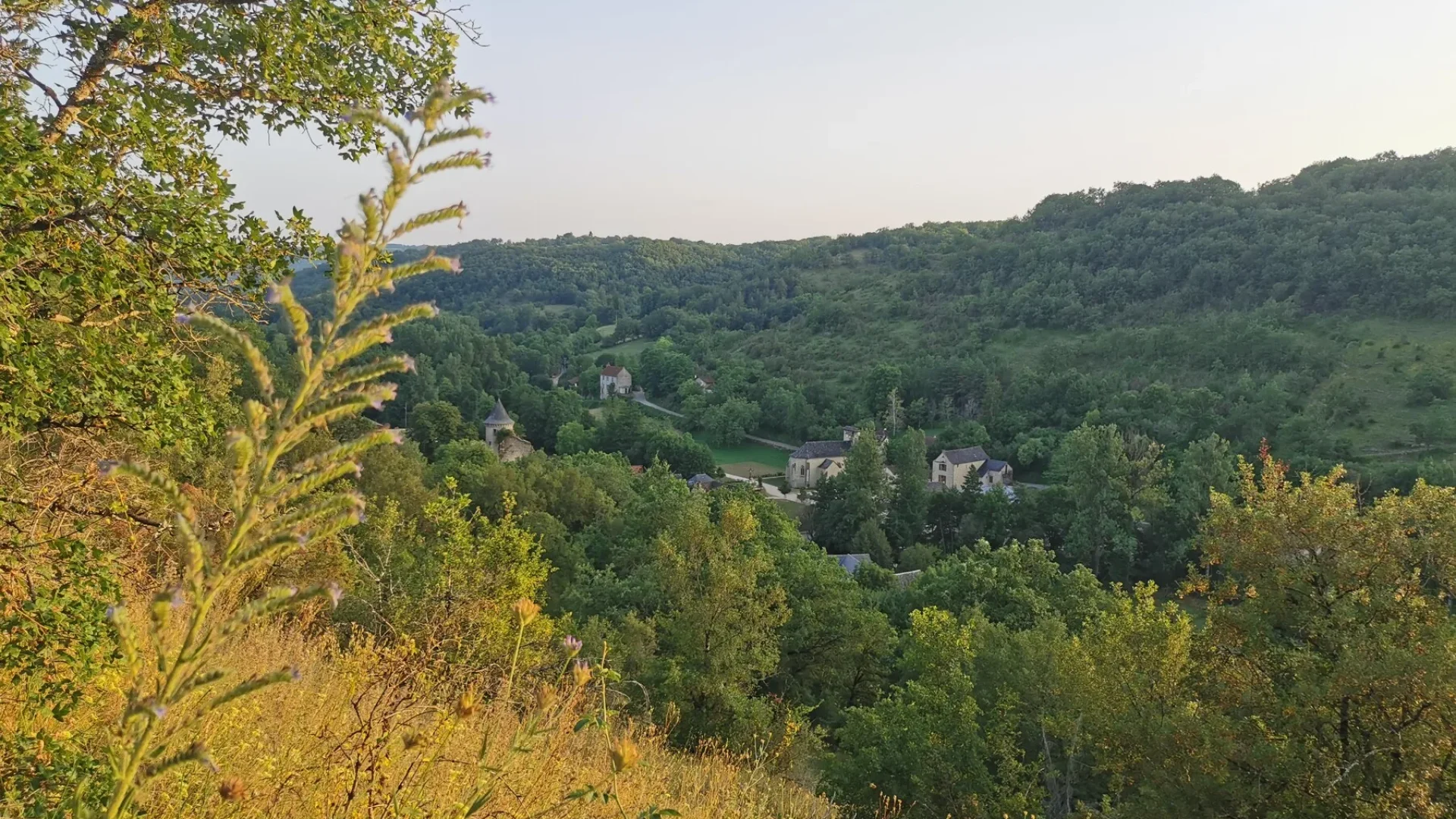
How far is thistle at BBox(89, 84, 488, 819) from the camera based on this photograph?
3.75ft

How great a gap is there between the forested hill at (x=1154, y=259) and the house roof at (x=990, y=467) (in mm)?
30830

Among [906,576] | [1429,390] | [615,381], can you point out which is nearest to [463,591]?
[906,576]

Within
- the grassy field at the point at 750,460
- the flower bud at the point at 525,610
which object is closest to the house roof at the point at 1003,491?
the grassy field at the point at 750,460

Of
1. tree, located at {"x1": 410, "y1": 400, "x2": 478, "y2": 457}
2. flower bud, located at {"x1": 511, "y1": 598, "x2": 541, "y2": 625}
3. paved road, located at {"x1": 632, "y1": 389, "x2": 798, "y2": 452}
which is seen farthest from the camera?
paved road, located at {"x1": 632, "y1": 389, "x2": 798, "y2": 452}

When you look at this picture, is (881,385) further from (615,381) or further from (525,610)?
(525,610)

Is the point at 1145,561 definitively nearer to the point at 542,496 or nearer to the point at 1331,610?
the point at 542,496

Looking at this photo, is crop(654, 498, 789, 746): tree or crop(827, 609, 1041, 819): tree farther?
crop(654, 498, 789, 746): tree

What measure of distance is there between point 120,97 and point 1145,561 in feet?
142

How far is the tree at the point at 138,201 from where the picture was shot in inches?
121

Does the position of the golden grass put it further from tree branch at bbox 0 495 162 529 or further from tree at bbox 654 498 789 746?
tree at bbox 654 498 789 746

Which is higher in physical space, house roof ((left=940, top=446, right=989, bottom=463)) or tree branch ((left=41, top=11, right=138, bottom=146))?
tree branch ((left=41, top=11, right=138, bottom=146))

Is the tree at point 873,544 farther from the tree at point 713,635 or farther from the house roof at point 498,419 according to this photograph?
the house roof at point 498,419

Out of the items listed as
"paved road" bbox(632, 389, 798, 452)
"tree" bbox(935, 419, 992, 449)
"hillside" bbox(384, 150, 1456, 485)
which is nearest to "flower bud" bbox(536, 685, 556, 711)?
"hillside" bbox(384, 150, 1456, 485)

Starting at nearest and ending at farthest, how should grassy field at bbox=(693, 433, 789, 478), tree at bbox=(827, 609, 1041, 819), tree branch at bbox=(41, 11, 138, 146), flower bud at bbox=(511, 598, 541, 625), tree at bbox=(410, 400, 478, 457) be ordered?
flower bud at bbox=(511, 598, 541, 625) < tree branch at bbox=(41, 11, 138, 146) < tree at bbox=(827, 609, 1041, 819) < tree at bbox=(410, 400, 478, 457) < grassy field at bbox=(693, 433, 789, 478)
